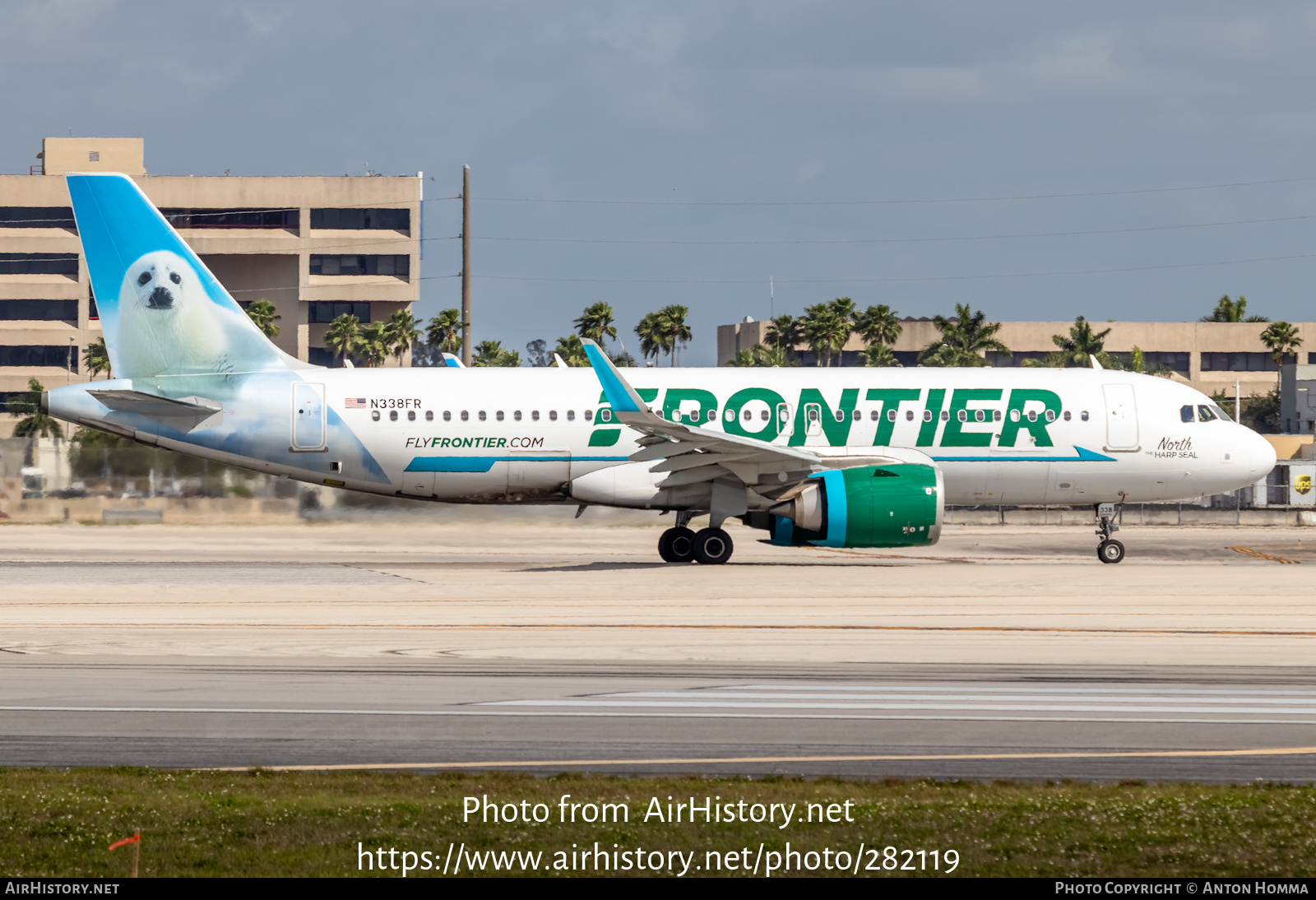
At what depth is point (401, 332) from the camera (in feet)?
365

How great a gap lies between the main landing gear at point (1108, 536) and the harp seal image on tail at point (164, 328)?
730 inches

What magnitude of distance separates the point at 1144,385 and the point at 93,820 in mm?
26627

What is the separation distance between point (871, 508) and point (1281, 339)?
328 ft

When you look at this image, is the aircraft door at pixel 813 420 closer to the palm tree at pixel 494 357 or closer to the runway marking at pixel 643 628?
the runway marking at pixel 643 628

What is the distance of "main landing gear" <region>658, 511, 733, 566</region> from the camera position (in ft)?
95.0

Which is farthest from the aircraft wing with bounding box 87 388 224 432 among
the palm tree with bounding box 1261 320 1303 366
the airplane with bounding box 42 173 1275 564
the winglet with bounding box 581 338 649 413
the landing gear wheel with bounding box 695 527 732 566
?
the palm tree with bounding box 1261 320 1303 366

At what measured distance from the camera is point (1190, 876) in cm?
736

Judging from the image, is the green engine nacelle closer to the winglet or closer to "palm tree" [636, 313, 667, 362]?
the winglet

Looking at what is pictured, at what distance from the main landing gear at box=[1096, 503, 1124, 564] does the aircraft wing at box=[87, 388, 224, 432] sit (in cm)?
1879

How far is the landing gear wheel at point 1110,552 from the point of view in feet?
96.4

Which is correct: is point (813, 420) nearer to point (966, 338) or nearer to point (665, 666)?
point (665, 666)

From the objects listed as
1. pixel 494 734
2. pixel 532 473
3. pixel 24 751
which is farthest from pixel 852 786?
pixel 532 473

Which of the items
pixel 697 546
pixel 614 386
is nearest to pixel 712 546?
pixel 697 546

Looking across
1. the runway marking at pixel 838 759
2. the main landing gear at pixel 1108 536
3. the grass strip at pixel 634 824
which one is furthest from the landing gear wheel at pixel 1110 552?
the grass strip at pixel 634 824
